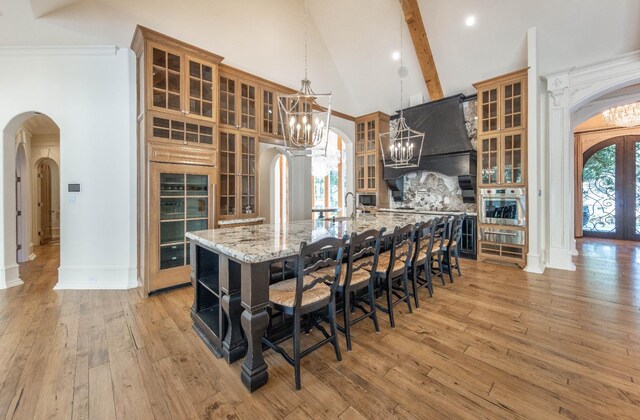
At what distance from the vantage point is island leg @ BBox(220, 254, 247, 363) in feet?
6.14

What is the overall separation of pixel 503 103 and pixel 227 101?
4563 mm

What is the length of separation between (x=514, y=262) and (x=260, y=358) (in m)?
4.56

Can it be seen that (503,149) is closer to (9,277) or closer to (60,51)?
(60,51)

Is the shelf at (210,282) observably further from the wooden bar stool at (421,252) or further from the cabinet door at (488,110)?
the cabinet door at (488,110)

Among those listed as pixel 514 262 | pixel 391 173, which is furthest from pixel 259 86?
pixel 514 262

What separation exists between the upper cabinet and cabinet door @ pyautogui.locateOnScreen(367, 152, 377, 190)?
89.9 inches

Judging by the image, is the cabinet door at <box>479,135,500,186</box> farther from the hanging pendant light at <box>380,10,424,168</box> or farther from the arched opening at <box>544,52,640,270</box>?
the hanging pendant light at <box>380,10,424,168</box>

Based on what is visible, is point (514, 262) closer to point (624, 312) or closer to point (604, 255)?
point (624, 312)

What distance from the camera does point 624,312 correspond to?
2.76 m

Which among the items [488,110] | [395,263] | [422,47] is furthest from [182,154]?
[488,110]

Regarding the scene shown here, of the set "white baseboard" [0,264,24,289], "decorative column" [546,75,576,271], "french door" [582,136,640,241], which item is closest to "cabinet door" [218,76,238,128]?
"white baseboard" [0,264,24,289]

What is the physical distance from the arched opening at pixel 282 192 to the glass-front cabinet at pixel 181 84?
274 centimetres

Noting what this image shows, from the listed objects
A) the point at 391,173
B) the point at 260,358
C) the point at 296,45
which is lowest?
the point at 260,358

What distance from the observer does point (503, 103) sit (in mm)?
4582
